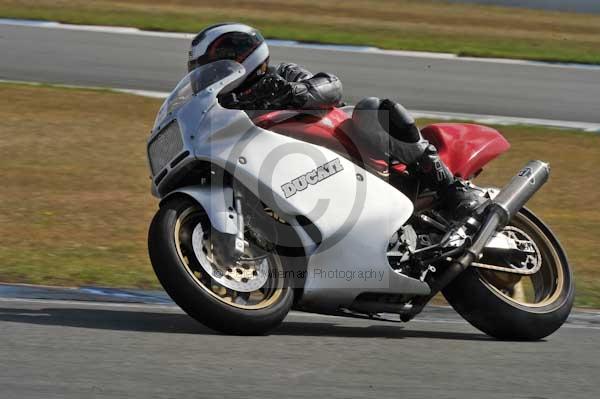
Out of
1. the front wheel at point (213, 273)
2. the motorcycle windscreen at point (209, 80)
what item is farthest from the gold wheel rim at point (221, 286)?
the motorcycle windscreen at point (209, 80)

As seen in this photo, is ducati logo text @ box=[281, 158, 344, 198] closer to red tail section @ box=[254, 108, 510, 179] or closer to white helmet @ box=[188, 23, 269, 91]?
red tail section @ box=[254, 108, 510, 179]

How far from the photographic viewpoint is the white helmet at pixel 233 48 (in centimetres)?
525

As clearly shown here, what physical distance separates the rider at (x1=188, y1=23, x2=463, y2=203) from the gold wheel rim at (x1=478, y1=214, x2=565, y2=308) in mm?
550

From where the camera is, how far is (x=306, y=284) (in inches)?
201

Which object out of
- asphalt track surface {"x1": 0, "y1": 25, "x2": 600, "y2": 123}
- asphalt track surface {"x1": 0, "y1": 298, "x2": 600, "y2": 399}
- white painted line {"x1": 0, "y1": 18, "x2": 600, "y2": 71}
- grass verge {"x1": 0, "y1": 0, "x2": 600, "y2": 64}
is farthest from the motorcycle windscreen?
grass verge {"x1": 0, "y1": 0, "x2": 600, "y2": 64}

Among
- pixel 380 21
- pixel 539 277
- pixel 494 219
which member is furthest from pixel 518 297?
pixel 380 21

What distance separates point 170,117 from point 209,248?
656 mm

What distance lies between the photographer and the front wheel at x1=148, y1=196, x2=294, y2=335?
15.7 feet

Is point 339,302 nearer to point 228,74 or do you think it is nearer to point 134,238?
point 228,74

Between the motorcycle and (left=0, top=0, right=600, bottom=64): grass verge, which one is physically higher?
the motorcycle

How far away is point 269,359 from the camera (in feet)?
14.8

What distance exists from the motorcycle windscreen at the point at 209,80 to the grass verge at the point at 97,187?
1.53 m

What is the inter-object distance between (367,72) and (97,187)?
627cm

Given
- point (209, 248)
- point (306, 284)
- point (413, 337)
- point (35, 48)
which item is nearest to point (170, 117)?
point (209, 248)
